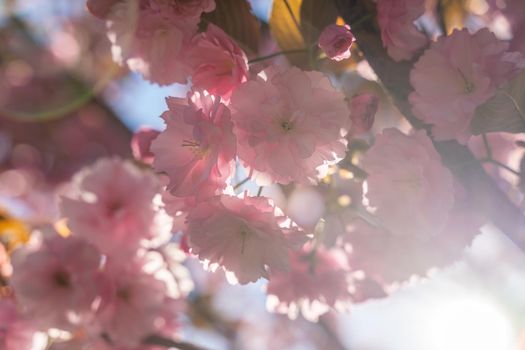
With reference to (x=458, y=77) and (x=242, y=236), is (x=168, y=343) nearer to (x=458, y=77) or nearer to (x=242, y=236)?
(x=242, y=236)

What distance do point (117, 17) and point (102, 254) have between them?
1.56 feet

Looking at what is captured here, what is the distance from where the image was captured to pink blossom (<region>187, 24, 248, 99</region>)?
79 cm

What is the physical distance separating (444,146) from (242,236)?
1.01 ft

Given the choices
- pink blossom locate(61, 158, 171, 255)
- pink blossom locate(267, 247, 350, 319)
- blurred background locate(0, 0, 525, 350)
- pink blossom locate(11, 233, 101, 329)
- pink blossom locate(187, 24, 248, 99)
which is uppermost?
pink blossom locate(187, 24, 248, 99)

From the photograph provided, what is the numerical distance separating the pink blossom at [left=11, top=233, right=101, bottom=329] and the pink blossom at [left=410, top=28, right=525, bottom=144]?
66 cm

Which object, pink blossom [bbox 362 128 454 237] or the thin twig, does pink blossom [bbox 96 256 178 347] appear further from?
pink blossom [bbox 362 128 454 237]

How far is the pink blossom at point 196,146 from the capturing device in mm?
749

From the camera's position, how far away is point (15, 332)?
3.76 ft

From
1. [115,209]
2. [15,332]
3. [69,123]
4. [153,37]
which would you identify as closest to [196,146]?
[153,37]

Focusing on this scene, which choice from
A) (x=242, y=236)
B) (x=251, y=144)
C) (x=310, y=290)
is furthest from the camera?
(x=310, y=290)

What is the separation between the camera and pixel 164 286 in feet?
3.97

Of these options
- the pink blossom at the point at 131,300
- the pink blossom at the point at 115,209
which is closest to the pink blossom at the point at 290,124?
the pink blossom at the point at 115,209

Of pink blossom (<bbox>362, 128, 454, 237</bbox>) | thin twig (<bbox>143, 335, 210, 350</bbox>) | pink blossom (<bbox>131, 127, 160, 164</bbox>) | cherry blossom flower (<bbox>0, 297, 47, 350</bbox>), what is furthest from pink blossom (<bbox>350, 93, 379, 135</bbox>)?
cherry blossom flower (<bbox>0, 297, 47, 350</bbox>)

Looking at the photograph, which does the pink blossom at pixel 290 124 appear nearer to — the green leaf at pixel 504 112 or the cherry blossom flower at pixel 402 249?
the green leaf at pixel 504 112
